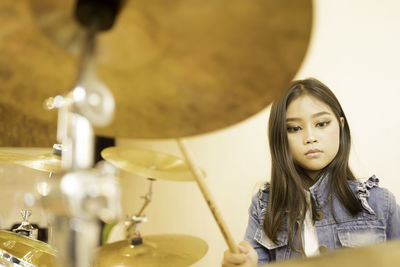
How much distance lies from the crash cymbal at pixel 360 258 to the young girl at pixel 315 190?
0.62 meters

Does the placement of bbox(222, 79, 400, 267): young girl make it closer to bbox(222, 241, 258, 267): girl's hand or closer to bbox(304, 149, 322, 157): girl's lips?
bbox(304, 149, 322, 157): girl's lips

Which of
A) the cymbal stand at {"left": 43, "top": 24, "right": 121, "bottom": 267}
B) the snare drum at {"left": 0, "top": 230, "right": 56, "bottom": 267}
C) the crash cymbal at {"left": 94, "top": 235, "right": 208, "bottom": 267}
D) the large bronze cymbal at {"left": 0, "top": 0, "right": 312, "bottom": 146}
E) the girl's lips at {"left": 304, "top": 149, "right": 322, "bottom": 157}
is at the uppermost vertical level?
the large bronze cymbal at {"left": 0, "top": 0, "right": 312, "bottom": 146}

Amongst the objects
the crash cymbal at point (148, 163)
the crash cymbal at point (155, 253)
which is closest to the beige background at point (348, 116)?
the crash cymbal at point (148, 163)

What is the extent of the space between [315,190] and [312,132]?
0.17 meters

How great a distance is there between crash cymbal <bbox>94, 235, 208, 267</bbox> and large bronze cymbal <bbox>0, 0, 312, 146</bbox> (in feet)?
1.57

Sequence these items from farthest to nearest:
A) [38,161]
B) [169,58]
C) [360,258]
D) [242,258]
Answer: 1. [38,161]
2. [242,258]
3. [169,58]
4. [360,258]

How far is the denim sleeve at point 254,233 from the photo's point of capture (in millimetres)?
944

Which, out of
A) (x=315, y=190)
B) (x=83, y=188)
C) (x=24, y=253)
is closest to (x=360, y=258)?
(x=83, y=188)

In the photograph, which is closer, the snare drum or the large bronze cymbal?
the large bronze cymbal

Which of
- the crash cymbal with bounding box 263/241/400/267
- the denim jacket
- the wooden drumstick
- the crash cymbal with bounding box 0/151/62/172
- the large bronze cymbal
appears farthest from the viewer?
the denim jacket

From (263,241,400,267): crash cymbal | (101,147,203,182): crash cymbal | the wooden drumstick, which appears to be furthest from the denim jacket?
(263,241,400,267): crash cymbal

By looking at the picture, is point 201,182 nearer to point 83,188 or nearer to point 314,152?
point 83,188

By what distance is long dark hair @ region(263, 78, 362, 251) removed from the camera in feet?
2.89

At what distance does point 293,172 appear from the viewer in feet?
2.96
